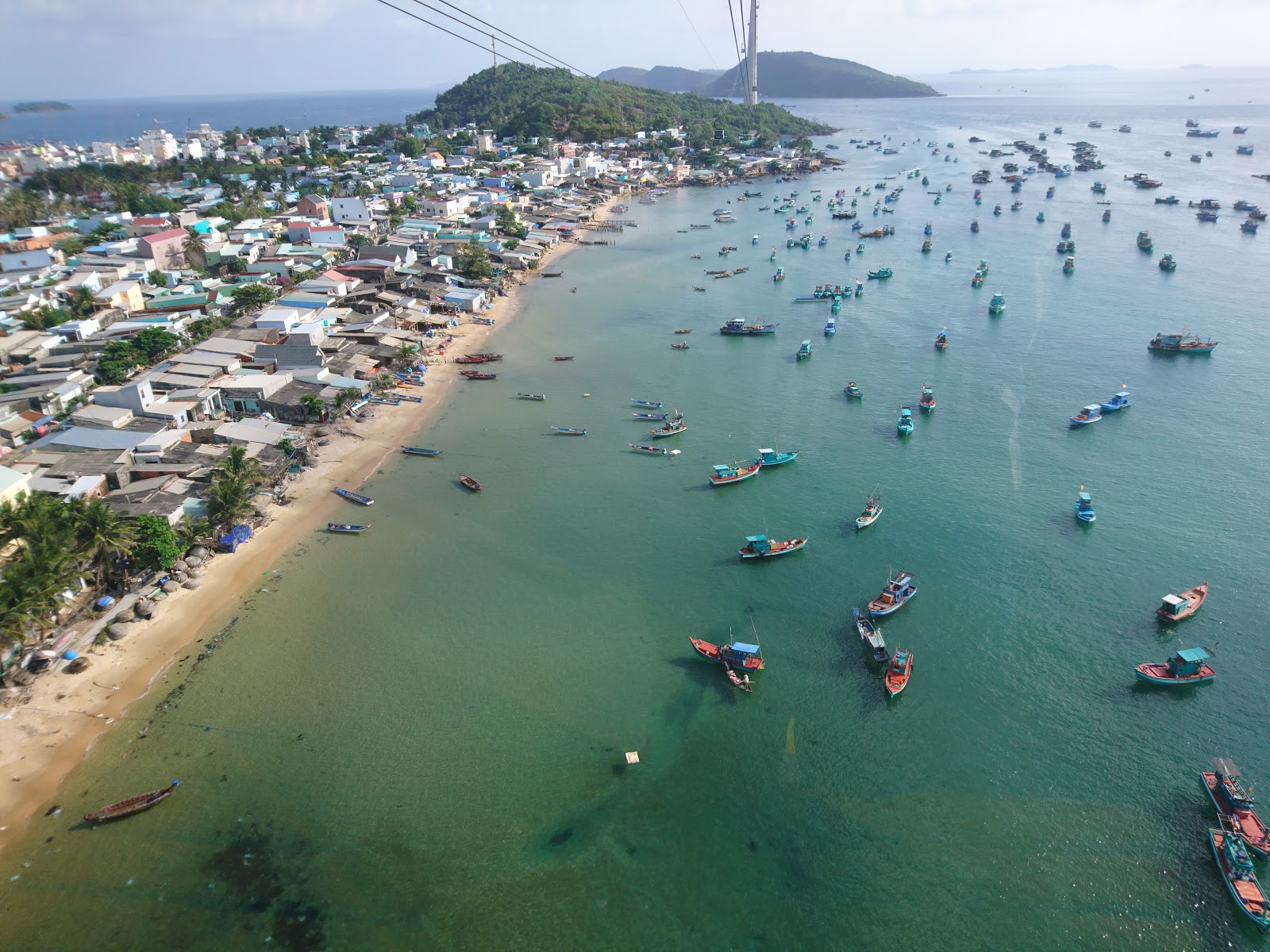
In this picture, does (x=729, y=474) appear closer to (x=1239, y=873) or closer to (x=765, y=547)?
(x=765, y=547)

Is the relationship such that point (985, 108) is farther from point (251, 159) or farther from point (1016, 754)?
point (1016, 754)

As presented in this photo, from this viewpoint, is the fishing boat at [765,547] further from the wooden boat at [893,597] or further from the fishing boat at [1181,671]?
the fishing boat at [1181,671]

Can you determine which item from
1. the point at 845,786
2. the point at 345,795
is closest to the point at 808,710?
the point at 845,786

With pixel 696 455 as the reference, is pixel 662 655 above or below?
below

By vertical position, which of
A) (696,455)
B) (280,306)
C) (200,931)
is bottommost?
(200,931)

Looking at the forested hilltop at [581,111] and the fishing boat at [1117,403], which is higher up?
the forested hilltop at [581,111]

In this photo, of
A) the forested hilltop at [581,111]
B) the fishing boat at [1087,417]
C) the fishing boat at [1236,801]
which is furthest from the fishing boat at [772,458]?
the forested hilltop at [581,111]

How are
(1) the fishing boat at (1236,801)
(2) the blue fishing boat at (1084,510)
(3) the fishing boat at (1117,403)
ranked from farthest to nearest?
1. (3) the fishing boat at (1117,403)
2. (2) the blue fishing boat at (1084,510)
3. (1) the fishing boat at (1236,801)
